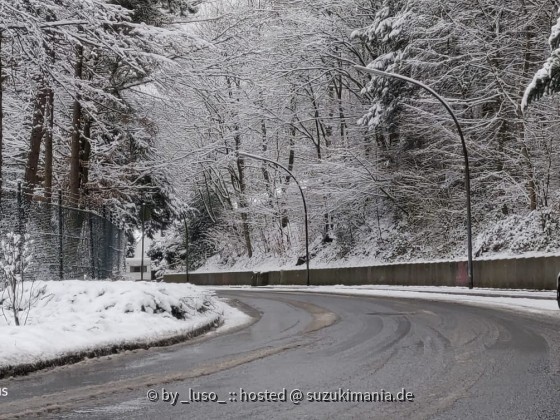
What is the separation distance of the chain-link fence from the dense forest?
5.39ft

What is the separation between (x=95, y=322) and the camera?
9812 millimetres

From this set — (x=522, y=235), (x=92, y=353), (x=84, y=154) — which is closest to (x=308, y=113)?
(x=522, y=235)

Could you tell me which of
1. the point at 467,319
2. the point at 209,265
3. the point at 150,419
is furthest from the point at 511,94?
the point at 209,265

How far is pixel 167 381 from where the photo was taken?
654 cm

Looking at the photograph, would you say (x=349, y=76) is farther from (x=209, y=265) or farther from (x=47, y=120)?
(x=209, y=265)

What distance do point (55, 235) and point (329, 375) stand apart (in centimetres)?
991

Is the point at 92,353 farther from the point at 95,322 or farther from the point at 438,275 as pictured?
the point at 438,275

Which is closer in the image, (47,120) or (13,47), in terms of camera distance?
(13,47)

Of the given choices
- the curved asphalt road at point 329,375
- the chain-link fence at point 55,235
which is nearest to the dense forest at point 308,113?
the chain-link fence at point 55,235

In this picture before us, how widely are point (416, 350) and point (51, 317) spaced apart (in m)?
5.40

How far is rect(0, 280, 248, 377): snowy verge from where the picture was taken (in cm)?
789

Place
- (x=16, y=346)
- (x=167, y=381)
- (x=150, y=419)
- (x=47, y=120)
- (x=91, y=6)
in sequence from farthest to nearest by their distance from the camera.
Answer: (x=47, y=120)
(x=91, y=6)
(x=16, y=346)
(x=167, y=381)
(x=150, y=419)

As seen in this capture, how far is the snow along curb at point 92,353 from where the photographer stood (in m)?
7.31

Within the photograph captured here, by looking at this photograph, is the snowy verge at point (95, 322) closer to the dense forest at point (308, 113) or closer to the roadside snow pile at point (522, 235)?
the dense forest at point (308, 113)
